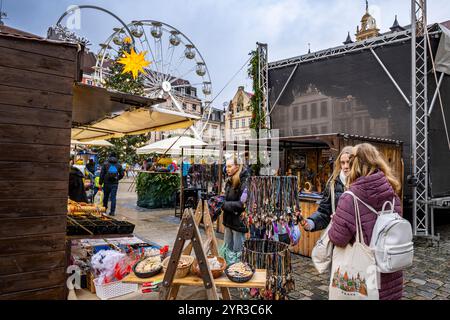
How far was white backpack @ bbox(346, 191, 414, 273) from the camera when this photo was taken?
175 cm

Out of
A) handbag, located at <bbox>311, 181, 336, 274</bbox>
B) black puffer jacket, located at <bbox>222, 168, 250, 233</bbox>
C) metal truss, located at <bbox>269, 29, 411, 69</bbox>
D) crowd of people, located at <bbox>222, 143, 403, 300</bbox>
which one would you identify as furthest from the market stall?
crowd of people, located at <bbox>222, 143, 403, 300</bbox>

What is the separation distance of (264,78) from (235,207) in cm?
757

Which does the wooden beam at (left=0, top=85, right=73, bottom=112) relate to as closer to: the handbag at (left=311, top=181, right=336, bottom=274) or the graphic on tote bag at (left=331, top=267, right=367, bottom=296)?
the handbag at (left=311, top=181, right=336, bottom=274)

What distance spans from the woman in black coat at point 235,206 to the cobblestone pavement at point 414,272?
663 mm

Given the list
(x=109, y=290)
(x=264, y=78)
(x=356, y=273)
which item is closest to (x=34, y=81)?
(x=109, y=290)

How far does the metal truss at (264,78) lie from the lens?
9.98 m

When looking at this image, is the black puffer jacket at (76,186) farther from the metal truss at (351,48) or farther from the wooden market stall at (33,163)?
the metal truss at (351,48)

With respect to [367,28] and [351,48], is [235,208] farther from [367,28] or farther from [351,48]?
[367,28]

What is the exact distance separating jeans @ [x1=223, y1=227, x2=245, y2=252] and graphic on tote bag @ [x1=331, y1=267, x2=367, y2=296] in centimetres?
190

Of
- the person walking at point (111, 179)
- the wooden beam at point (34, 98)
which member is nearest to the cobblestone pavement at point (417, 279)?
the wooden beam at point (34, 98)
